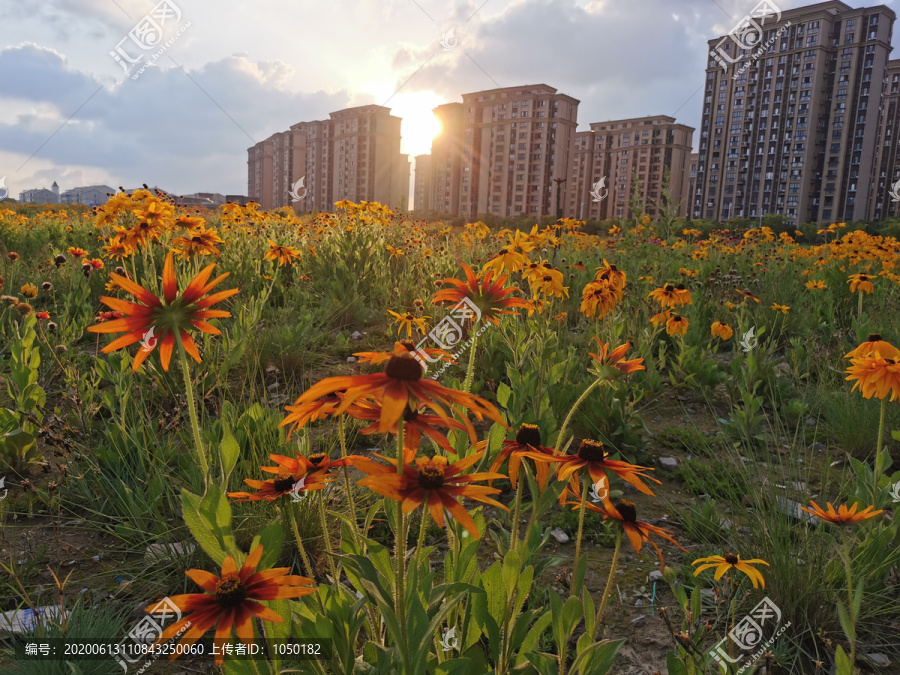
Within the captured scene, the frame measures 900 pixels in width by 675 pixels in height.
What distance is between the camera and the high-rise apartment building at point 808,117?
2131 inches

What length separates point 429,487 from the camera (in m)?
0.72

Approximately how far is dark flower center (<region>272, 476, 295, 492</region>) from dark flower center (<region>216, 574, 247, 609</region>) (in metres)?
0.26

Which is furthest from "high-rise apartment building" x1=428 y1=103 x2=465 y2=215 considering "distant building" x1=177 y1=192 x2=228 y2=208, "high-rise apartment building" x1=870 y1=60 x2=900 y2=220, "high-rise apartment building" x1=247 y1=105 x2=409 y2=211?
"high-rise apartment building" x1=870 y1=60 x2=900 y2=220

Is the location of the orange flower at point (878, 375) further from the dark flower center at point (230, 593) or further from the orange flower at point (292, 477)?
the dark flower center at point (230, 593)

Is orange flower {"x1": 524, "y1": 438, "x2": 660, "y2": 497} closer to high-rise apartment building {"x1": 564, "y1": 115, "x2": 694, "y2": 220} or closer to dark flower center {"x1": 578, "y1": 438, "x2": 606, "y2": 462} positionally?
dark flower center {"x1": 578, "y1": 438, "x2": 606, "y2": 462}

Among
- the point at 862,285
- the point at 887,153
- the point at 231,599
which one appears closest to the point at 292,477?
the point at 231,599

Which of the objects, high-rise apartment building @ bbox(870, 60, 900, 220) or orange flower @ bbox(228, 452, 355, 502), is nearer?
orange flower @ bbox(228, 452, 355, 502)

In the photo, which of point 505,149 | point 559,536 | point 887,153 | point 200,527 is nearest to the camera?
point 200,527

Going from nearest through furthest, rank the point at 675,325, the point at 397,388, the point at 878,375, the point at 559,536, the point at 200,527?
the point at 397,388
the point at 200,527
the point at 878,375
the point at 559,536
the point at 675,325

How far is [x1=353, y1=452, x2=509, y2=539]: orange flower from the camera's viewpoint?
0.67m

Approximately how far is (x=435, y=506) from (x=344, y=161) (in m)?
66.4

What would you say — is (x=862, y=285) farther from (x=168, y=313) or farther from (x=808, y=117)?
(x=808, y=117)

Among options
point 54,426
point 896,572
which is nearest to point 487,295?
point 896,572

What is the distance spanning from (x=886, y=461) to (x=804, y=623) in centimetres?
65
